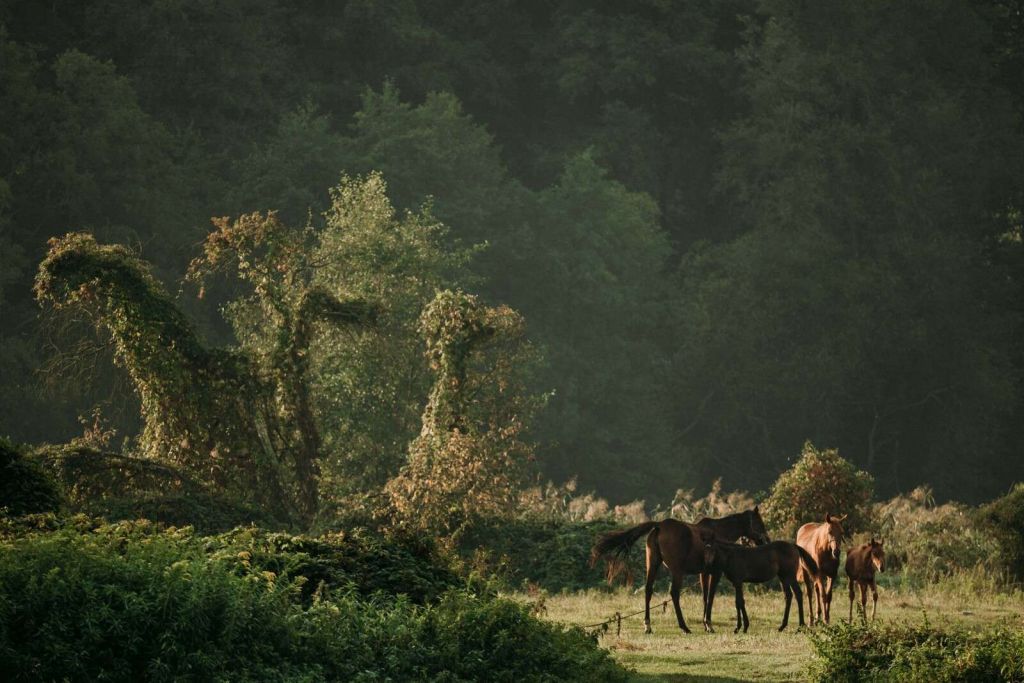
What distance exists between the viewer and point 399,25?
181ft

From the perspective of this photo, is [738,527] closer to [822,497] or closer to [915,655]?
[822,497]

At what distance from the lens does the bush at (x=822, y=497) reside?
24.8 meters

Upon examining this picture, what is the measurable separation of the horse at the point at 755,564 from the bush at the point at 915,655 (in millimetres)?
3621

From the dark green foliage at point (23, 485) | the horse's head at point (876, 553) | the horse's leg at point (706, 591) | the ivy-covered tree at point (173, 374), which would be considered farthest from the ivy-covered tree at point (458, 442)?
the dark green foliage at point (23, 485)

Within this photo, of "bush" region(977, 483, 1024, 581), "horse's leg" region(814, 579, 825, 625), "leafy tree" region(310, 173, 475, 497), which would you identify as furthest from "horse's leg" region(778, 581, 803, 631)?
"leafy tree" region(310, 173, 475, 497)

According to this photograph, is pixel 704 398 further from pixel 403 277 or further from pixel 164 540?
pixel 164 540

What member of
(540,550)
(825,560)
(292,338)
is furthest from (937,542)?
(292,338)

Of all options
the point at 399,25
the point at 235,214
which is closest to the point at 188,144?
the point at 235,214

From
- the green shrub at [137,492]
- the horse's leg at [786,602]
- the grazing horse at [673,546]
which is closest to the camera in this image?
the horse's leg at [786,602]

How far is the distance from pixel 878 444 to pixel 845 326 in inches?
163

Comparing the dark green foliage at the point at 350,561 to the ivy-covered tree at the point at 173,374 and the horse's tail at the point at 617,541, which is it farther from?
the ivy-covered tree at the point at 173,374

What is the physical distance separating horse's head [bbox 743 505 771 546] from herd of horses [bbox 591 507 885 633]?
0.75 meters

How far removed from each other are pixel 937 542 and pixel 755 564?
7.63 metres

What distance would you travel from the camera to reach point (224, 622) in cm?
1164
